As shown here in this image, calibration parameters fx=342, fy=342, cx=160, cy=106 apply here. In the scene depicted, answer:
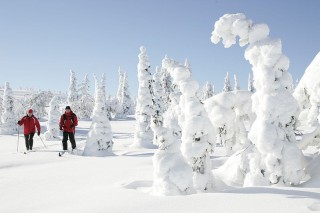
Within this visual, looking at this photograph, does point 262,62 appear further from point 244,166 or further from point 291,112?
point 244,166

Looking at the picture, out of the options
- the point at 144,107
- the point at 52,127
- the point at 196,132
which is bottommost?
the point at 52,127

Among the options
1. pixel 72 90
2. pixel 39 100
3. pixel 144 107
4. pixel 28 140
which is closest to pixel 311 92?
pixel 28 140

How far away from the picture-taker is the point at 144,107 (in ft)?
101

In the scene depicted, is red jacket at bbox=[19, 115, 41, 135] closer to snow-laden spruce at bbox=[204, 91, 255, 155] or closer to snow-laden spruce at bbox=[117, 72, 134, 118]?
snow-laden spruce at bbox=[204, 91, 255, 155]

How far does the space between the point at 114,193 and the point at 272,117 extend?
12.5ft

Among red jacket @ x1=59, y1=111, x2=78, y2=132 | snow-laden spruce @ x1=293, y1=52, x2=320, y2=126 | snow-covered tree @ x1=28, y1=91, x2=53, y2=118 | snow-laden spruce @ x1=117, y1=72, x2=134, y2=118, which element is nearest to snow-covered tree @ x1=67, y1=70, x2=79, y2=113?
snow-covered tree @ x1=28, y1=91, x2=53, y2=118

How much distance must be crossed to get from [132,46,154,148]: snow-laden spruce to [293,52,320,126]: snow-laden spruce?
18272 mm

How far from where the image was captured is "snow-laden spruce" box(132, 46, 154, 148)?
28.3 meters

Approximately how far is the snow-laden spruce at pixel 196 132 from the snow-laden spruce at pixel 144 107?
1928 cm

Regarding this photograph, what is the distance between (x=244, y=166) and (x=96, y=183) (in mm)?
3788

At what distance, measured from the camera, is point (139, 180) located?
8.38 m

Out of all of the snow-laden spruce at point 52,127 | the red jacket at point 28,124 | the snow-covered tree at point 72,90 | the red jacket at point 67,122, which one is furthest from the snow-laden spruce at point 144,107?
the snow-covered tree at point 72,90

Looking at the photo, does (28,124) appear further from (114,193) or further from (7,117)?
(7,117)

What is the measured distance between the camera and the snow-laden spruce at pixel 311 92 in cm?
902
